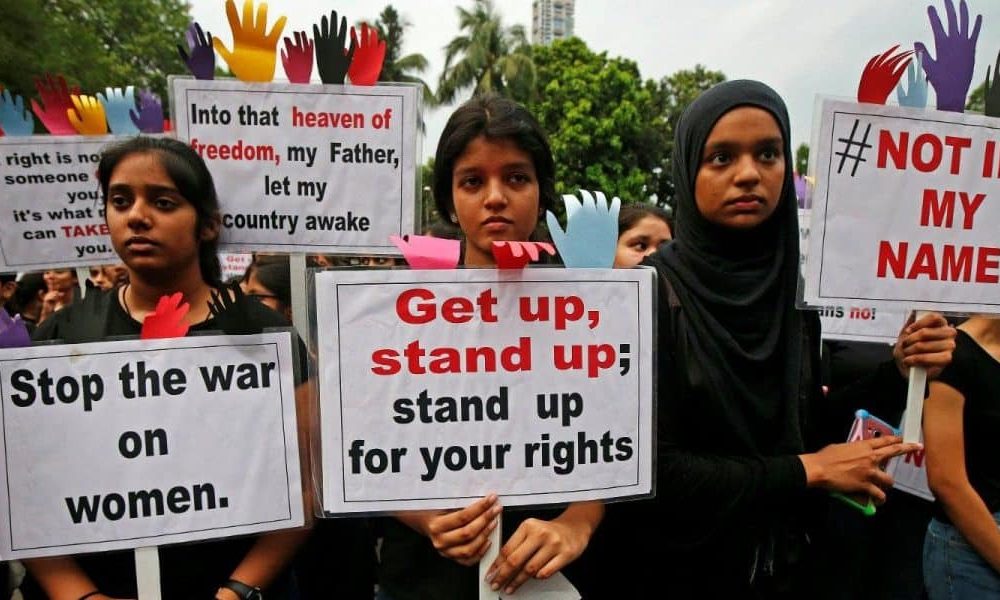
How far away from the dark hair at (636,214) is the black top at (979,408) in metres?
1.44

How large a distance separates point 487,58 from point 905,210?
23.5 metres

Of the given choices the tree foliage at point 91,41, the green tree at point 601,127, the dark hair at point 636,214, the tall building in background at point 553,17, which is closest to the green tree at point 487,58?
the green tree at point 601,127

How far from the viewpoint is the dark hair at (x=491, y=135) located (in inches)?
68.9

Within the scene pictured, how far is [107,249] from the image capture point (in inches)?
118

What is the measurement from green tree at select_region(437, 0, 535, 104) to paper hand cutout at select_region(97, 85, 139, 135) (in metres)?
19.9

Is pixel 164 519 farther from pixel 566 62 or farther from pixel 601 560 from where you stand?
pixel 566 62

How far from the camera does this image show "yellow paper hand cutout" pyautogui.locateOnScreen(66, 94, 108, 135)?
9.00 feet

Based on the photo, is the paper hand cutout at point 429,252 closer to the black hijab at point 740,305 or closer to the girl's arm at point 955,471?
the black hijab at point 740,305

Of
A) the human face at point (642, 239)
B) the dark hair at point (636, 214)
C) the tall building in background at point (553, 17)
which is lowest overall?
the human face at point (642, 239)

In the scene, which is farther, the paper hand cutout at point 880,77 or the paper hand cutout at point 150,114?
the paper hand cutout at point 150,114

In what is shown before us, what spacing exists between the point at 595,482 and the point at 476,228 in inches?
27.8

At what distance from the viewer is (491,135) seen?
1734mm

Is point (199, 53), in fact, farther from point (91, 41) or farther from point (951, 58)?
point (91, 41)

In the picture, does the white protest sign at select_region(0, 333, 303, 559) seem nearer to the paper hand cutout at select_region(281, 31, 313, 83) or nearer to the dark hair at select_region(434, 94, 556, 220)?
the dark hair at select_region(434, 94, 556, 220)
